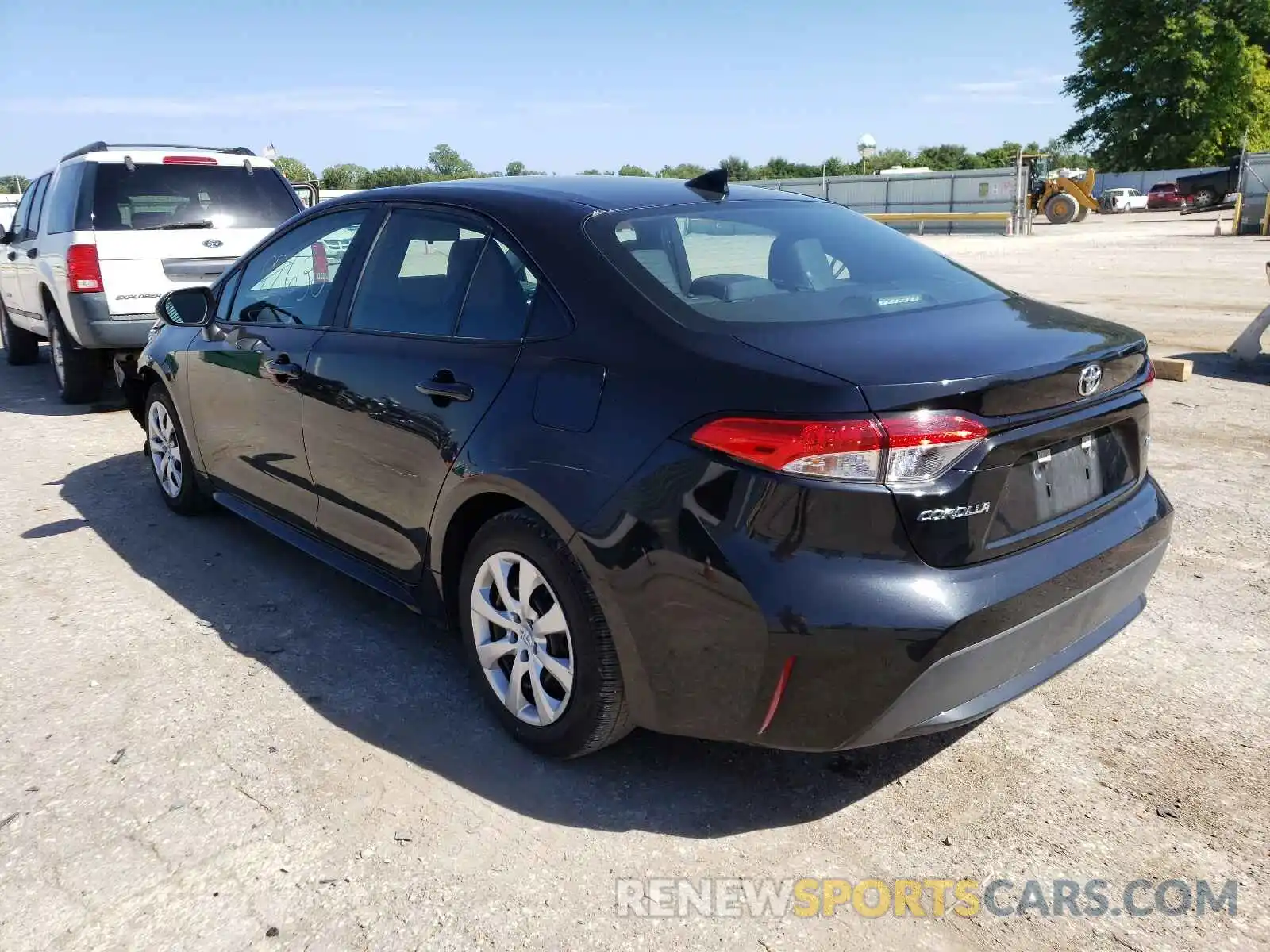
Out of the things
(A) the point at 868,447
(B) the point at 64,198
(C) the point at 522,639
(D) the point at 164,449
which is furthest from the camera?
(B) the point at 64,198

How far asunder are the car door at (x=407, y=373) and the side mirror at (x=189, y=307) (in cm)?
131

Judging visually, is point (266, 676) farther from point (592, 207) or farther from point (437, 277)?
point (592, 207)

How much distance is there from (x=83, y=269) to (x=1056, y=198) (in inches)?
1731

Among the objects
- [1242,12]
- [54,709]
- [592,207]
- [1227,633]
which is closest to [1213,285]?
[1227,633]

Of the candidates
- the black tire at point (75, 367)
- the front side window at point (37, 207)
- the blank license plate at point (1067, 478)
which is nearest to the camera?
the blank license plate at point (1067, 478)

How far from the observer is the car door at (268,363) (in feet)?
13.0

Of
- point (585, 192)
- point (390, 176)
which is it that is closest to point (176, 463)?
point (585, 192)

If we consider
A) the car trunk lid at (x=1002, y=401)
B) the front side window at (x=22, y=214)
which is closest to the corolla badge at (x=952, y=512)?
the car trunk lid at (x=1002, y=401)

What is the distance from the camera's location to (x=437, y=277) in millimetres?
3494

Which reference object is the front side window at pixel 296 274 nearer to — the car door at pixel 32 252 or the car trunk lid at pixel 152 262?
the car trunk lid at pixel 152 262

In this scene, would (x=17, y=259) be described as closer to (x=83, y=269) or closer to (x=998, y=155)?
(x=83, y=269)

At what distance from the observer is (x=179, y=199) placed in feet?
26.6

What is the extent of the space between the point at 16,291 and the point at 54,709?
827 cm

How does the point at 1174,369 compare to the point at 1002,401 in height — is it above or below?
below
